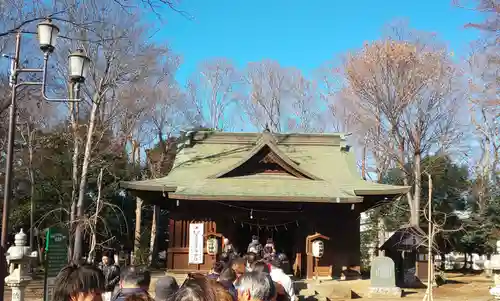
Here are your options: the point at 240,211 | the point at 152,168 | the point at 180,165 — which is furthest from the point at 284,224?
the point at 152,168

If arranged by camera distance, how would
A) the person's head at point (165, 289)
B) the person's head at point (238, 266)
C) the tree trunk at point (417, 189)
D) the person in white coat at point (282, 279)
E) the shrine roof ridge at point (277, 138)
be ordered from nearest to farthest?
the person's head at point (165, 289) < the person's head at point (238, 266) < the person in white coat at point (282, 279) < the shrine roof ridge at point (277, 138) < the tree trunk at point (417, 189)

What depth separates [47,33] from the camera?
7.45 m

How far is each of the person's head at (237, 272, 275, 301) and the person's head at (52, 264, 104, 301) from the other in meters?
0.96

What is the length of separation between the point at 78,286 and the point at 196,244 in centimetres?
1298

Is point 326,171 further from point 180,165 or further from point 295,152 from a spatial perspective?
point 180,165

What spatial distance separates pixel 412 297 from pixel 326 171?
17.5ft

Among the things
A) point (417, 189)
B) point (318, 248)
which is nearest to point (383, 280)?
point (318, 248)

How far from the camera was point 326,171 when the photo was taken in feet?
63.6

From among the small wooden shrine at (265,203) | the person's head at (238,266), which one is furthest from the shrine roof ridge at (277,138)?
the person's head at (238,266)

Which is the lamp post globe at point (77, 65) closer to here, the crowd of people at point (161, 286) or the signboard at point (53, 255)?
the signboard at point (53, 255)

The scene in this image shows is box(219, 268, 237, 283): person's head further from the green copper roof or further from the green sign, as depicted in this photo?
the green copper roof

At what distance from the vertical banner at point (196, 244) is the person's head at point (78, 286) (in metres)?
12.8

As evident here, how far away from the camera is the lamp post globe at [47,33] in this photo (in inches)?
291

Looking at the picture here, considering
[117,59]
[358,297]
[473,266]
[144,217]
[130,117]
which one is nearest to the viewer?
[358,297]
